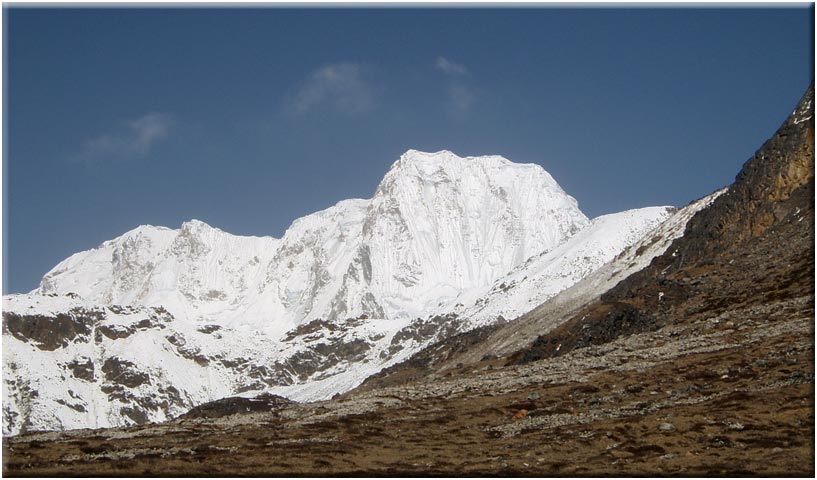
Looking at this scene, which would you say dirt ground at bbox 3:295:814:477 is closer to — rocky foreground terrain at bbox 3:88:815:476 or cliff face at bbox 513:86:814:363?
rocky foreground terrain at bbox 3:88:815:476

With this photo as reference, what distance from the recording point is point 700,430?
38531 mm

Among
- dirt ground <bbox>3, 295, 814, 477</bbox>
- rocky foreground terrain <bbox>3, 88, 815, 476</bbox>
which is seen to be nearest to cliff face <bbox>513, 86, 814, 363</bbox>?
rocky foreground terrain <bbox>3, 88, 815, 476</bbox>

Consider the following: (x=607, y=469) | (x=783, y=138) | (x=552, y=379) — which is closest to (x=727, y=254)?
→ (x=783, y=138)

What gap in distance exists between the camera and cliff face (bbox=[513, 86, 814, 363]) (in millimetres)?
76562

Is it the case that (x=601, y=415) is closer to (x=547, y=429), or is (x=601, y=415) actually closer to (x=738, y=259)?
(x=547, y=429)

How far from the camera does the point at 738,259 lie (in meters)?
87.1

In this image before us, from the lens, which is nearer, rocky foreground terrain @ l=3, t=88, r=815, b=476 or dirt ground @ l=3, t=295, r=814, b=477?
dirt ground @ l=3, t=295, r=814, b=477

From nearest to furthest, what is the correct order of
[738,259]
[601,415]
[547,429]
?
[547,429] → [601,415] → [738,259]

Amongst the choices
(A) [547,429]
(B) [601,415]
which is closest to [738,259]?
(B) [601,415]

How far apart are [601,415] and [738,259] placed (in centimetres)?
4576

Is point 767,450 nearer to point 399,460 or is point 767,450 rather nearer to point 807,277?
point 399,460

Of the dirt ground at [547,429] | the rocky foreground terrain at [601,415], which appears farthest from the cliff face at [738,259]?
the dirt ground at [547,429]

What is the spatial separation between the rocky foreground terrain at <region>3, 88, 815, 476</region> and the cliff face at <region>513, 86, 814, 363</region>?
0.28 m

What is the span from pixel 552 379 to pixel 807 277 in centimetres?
2274
